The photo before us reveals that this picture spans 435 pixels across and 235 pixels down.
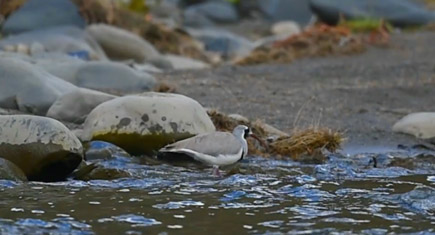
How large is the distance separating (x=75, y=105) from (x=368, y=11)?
1268cm

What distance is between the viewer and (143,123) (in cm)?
851

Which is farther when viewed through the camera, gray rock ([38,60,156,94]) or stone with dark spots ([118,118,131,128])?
gray rock ([38,60,156,94])

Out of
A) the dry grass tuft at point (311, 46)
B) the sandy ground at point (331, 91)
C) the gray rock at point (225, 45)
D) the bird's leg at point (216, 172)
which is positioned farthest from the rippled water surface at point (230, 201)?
the gray rock at point (225, 45)

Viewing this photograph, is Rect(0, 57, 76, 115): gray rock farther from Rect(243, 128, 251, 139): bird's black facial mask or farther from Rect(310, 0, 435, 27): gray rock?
Rect(310, 0, 435, 27): gray rock

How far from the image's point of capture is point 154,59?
1505 cm

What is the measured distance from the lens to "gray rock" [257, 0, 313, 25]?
2659cm

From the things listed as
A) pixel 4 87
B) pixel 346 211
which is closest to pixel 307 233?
pixel 346 211

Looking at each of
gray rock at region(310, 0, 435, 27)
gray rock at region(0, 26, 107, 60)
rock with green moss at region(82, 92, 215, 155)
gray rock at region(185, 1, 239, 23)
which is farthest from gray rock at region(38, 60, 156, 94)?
gray rock at region(185, 1, 239, 23)

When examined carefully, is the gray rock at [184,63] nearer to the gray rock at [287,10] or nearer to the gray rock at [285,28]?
the gray rock at [285,28]

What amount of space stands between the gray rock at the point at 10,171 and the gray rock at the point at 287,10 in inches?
752

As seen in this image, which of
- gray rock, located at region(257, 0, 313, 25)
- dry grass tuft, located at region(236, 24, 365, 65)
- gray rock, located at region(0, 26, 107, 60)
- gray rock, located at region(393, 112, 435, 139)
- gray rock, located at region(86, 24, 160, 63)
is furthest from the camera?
gray rock, located at region(257, 0, 313, 25)

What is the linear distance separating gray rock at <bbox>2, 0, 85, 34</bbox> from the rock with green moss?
7698 mm

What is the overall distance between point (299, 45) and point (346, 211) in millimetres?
10259

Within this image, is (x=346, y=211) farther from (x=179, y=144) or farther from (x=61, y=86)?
(x=61, y=86)
